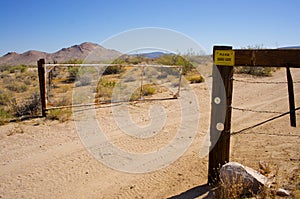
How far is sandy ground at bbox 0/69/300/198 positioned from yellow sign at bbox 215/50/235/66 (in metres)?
1.79

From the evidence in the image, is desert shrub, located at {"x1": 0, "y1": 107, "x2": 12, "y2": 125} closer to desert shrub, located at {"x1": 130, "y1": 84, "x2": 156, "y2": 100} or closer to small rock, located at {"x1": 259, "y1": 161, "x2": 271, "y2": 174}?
desert shrub, located at {"x1": 130, "y1": 84, "x2": 156, "y2": 100}

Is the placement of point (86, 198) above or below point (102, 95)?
below

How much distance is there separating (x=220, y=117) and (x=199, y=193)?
1257 mm

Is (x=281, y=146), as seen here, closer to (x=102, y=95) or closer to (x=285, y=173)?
(x=285, y=173)

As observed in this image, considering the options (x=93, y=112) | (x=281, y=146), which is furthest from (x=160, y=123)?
(x=281, y=146)

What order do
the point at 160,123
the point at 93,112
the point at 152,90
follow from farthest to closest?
the point at 152,90 → the point at 93,112 → the point at 160,123

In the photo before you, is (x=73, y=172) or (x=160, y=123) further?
(x=160, y=123)

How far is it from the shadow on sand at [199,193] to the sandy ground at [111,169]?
15mm

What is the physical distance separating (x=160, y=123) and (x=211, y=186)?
413 centimetres

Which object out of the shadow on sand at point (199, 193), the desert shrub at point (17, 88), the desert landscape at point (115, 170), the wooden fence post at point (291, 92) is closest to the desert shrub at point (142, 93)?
the desert landscape at point (115, 170)

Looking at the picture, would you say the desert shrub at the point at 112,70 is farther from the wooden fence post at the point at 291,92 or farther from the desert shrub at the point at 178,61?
the wooden fence post at the point at 291,92

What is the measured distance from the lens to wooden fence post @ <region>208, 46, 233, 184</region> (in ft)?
14.9

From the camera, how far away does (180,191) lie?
4.74m

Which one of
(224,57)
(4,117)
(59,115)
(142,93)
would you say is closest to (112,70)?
(142,93)
